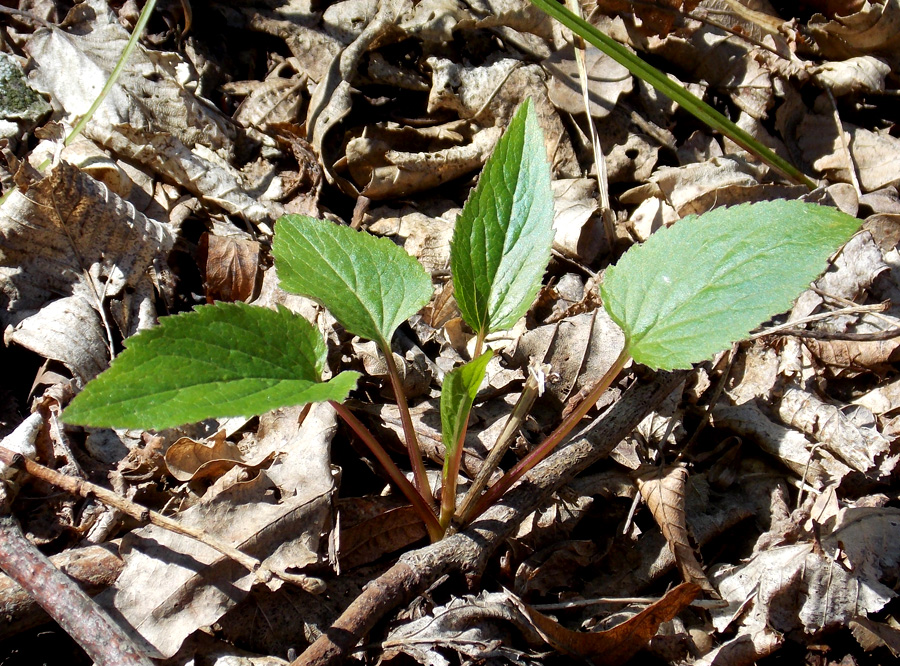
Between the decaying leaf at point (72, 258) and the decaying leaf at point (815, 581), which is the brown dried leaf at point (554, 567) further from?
the decaying leaf at point (72, 258)

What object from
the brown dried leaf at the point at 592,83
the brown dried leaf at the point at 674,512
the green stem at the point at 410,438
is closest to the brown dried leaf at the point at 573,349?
the brown dried leaf at the point at 674,512

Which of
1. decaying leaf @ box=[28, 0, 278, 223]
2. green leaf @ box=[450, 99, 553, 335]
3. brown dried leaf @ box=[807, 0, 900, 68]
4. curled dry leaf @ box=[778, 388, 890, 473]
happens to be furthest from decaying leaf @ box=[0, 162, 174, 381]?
brown dried leaf @ box=[807, 0, 900, 68]

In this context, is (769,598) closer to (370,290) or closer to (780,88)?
(370,290)

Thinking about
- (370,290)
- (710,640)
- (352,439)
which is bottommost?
(710,640)

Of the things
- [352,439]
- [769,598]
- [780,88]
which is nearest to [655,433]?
[769,598]

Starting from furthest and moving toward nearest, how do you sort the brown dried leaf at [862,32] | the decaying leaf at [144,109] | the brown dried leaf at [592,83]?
the brown dried leaf at [862,32] → the brown dried leaf at [592,83] → the decaying leaf at [144,109]
